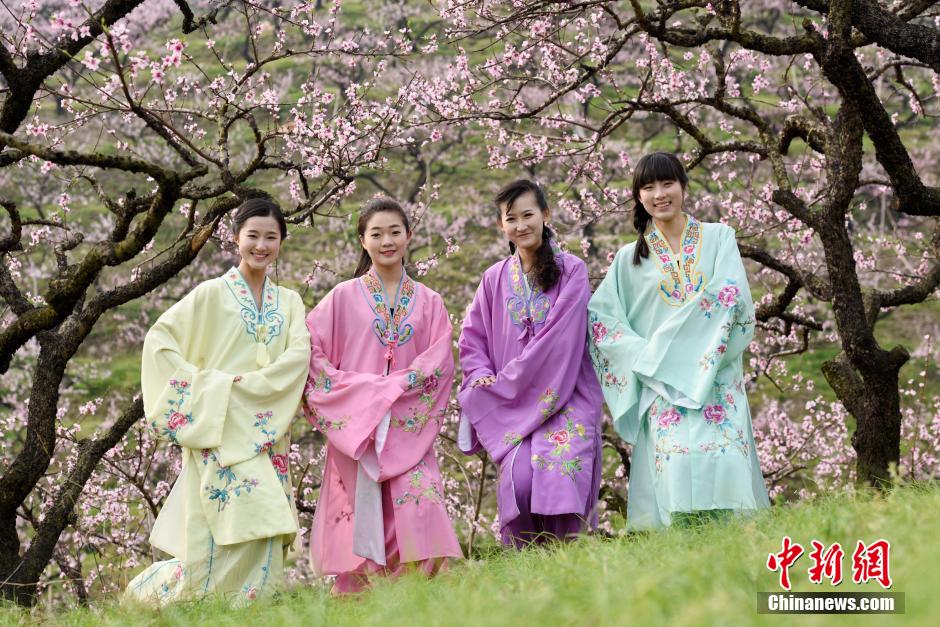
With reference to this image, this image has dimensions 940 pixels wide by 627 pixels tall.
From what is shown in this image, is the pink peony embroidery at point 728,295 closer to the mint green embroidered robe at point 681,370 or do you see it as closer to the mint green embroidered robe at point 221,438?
the mint green embroidered robe at point 681,370

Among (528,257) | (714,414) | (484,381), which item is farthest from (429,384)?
(714,414)

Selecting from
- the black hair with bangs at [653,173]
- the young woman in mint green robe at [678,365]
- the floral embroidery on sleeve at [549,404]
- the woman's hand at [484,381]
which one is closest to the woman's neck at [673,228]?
the young woman in mint green robe at [678,365]

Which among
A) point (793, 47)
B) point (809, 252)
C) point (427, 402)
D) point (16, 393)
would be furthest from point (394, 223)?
point (16, 393)

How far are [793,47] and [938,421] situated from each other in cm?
633

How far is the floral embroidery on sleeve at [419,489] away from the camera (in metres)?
5.30

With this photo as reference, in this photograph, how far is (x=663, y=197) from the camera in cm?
543

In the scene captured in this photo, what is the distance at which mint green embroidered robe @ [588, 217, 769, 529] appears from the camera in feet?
16.3

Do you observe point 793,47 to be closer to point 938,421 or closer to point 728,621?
point 728,621

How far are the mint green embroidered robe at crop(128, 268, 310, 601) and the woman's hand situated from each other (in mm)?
1013

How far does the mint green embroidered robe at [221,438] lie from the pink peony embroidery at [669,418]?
2.08m

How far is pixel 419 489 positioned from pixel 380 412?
0.51 m

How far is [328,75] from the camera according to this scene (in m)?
23.8

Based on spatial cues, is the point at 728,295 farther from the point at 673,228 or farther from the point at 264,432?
the point at 264,432

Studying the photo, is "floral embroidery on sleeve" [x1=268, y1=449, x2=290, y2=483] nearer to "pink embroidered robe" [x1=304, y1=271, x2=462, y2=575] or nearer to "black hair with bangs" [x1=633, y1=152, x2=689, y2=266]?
"pink embroidered robe" [x1=304, y1=271, x2=462, y2=575]
